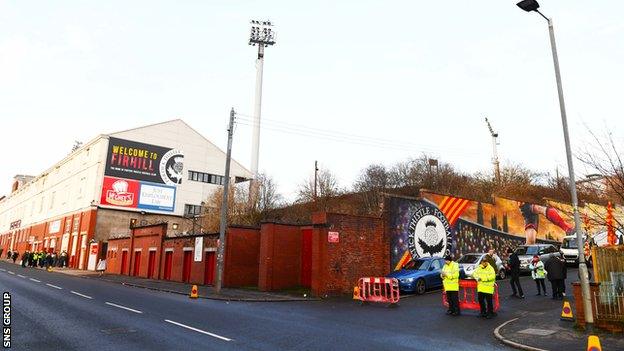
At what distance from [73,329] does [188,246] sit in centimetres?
2169

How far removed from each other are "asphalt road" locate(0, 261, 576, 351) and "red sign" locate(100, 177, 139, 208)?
34928 mm

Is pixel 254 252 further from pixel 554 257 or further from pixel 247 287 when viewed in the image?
pixel 554 257

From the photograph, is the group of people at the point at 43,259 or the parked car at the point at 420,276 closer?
the parked car at the point at 420,276

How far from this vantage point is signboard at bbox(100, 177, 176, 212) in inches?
1982

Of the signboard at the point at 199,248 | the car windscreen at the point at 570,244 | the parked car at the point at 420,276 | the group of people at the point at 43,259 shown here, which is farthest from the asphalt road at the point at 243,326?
the group of people at the point at 43,259

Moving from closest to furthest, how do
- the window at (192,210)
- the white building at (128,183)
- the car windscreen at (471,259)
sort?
the car windscreen at (471,259) < the white building at (128,183) < the window at (192,210)

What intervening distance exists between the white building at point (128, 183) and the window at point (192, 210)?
0.12m

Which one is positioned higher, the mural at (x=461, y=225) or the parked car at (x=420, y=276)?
the mural at (x=461, y=225)

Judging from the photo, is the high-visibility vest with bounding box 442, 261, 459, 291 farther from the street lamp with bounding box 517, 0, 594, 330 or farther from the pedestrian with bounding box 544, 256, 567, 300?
the pedestrian with bounding box 544, 256, 567, 300

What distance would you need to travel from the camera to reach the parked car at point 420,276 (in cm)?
2044

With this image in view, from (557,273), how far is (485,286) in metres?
4.52

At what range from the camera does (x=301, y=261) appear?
26.0 metres

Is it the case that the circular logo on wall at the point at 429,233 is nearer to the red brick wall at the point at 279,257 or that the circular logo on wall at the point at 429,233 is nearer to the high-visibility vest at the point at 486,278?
the red brick wall at the point at 279,257

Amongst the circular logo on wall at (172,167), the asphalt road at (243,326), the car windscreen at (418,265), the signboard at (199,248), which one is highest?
the circular logo on wall at (172,167)
